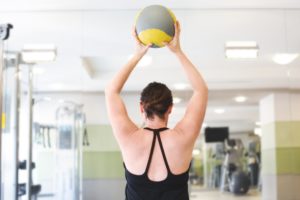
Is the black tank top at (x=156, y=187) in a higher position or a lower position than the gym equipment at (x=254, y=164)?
higher

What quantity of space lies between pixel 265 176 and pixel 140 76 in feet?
5.43

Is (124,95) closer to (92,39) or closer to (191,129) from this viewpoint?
(92,39)

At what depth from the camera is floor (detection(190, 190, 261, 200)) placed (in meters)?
4.45

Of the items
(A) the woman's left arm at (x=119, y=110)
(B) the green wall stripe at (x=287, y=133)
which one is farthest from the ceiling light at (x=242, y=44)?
(A) the woman's left arm at (x=119, y=110)

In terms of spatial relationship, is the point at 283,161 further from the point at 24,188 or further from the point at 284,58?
the point at 24,188

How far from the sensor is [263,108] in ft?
14.3

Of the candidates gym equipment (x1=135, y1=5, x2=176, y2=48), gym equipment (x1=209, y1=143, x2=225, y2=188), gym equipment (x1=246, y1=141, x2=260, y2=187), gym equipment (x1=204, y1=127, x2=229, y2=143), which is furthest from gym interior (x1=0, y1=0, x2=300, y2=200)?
gym equipment (x1=135, y1=5, x2=176, y2=48)

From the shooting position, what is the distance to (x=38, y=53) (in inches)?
172

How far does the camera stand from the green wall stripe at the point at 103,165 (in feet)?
13.5

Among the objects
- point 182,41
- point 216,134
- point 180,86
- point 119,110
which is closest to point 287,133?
point 216,134

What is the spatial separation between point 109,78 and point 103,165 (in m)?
0.87

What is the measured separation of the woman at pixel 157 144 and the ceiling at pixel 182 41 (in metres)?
2.66

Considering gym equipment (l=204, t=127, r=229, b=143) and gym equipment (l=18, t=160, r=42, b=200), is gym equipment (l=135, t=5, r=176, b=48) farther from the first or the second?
gym equipment (l=204, t=127, r=229, b=143)

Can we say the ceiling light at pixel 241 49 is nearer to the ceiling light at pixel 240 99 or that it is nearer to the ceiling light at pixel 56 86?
the ceiling light at pixel 240 99
